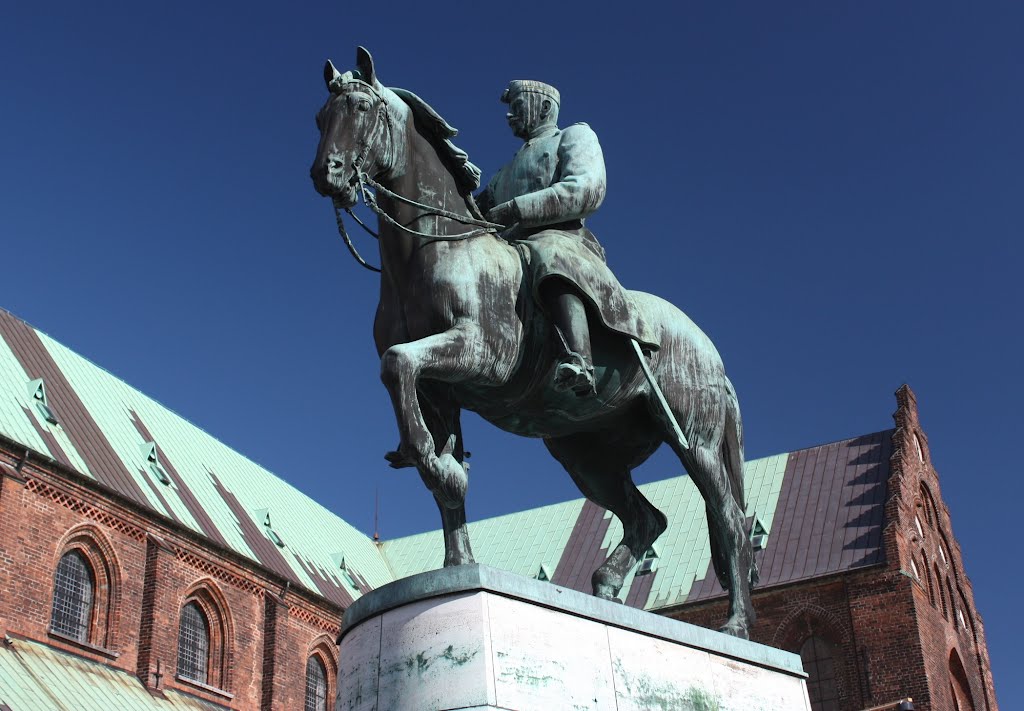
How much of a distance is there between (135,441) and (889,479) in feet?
67.9

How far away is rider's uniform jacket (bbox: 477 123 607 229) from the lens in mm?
7457

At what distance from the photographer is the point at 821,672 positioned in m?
31.7

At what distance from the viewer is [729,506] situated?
8023 millimetres

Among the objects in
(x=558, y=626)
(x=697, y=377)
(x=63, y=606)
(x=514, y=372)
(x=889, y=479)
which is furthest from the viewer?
(x=889, y=479)

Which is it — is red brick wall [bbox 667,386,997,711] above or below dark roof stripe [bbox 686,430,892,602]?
below

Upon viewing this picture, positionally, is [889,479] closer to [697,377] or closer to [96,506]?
[96,506]

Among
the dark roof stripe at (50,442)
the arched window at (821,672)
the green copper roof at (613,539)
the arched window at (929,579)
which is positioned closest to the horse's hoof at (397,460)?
the dark roof stripe at (50,442)

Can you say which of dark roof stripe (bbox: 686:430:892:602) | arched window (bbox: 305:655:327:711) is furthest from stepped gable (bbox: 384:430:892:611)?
arched window (bbox: 305:655:327:711)

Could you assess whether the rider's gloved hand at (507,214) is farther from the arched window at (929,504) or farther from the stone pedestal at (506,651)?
the arched window at (929,504)

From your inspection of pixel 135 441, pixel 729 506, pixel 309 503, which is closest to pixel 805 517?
pixel 309 503

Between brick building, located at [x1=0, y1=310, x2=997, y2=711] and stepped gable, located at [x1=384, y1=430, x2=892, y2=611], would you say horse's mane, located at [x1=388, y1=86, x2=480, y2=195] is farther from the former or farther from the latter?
stepped gable, located at [x1=384, y1=430, x2=892, y2=611]

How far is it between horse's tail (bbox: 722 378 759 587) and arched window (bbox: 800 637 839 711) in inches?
960

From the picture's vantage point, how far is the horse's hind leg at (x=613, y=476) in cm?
823

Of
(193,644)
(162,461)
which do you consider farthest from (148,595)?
(162,461)
